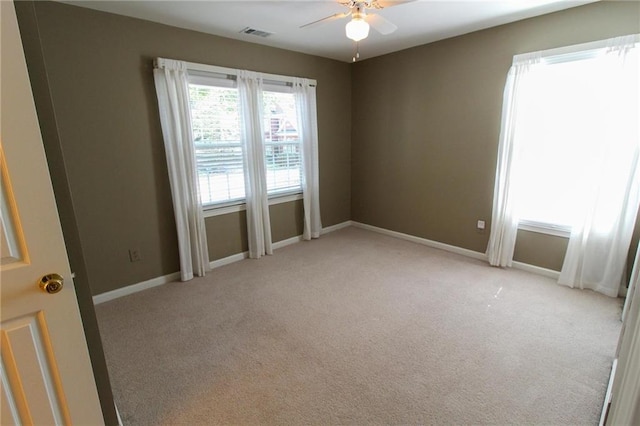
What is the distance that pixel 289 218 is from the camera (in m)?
4.43

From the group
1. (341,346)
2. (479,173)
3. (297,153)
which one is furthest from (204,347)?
(479,173)

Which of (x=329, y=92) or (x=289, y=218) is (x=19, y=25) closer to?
(x=289, y=218)

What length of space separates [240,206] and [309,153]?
1193 mm

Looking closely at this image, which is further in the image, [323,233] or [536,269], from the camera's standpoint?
[323,233]

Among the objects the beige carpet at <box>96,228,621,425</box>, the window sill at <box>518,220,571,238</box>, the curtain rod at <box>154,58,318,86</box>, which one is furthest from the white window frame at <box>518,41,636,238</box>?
the curtain rod at <box>154,58,318,86</box>

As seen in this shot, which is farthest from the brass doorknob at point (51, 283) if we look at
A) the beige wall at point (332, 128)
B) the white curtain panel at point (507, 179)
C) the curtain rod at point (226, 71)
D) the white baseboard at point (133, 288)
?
the white curtain panel at point (507, 179)

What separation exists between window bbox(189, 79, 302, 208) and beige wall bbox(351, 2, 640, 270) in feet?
4.16

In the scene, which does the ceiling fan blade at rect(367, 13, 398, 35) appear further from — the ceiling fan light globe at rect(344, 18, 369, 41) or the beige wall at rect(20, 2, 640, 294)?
the beige wall at rect(20, 2, 640, 294)

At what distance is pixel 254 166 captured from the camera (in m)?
3.74

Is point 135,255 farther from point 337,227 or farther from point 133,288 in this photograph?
point 337,227

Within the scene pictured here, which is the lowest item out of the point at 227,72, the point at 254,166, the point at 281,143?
the point at 254,166

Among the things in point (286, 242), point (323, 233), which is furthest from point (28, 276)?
point (323, 233)

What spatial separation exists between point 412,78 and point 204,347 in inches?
150

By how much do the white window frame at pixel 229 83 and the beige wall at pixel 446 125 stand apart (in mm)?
1121
